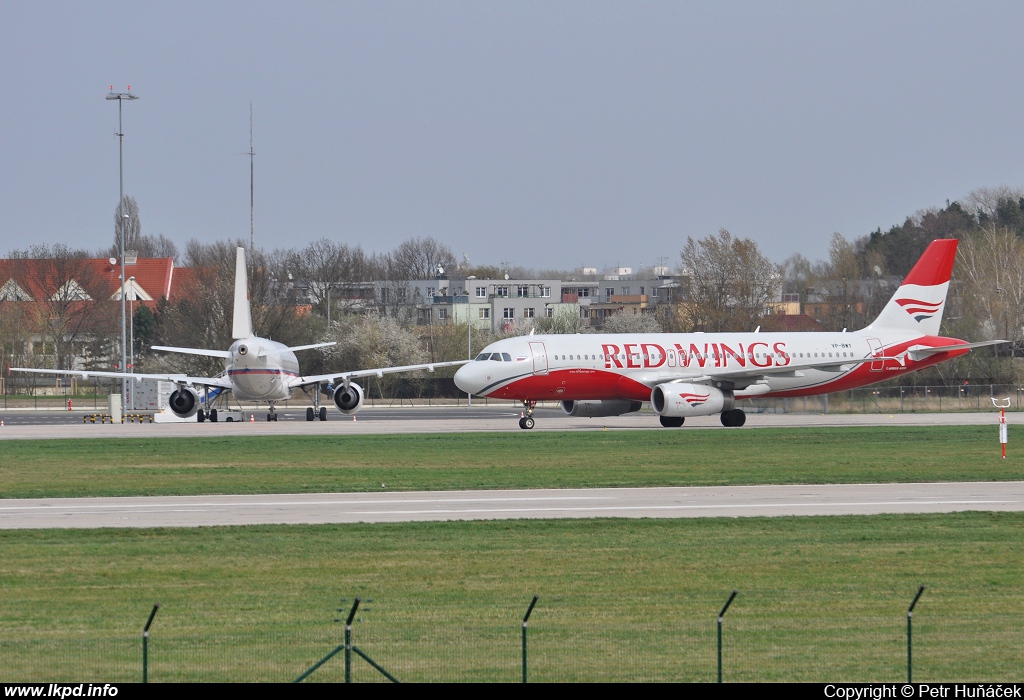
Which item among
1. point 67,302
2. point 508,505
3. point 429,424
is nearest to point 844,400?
point 429,424

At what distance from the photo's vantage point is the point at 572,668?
11055mm

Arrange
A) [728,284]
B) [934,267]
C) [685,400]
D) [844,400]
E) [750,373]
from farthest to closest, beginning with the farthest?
1. [728,284]
2. [844,400]
3. [934,267]
4. [750,373]
5. [685,400]

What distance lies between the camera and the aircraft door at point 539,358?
1953 inches

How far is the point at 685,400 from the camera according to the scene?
4906cm

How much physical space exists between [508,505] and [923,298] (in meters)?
37.2

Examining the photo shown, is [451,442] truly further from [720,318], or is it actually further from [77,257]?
[77,257]

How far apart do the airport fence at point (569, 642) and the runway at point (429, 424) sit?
3328 centimetres

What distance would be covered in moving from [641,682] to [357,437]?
116 ft

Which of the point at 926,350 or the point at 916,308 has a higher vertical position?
the point at 916,308

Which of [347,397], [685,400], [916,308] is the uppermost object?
[916,308]

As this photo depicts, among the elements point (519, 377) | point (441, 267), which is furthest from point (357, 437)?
point (441, 267)

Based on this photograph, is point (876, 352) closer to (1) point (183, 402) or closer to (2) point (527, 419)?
(2) point (527, 419)

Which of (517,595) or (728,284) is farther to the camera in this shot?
(728,284)

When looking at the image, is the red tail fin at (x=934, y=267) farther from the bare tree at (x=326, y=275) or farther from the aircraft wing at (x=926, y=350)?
the bare tree at (x=326, y=275)
